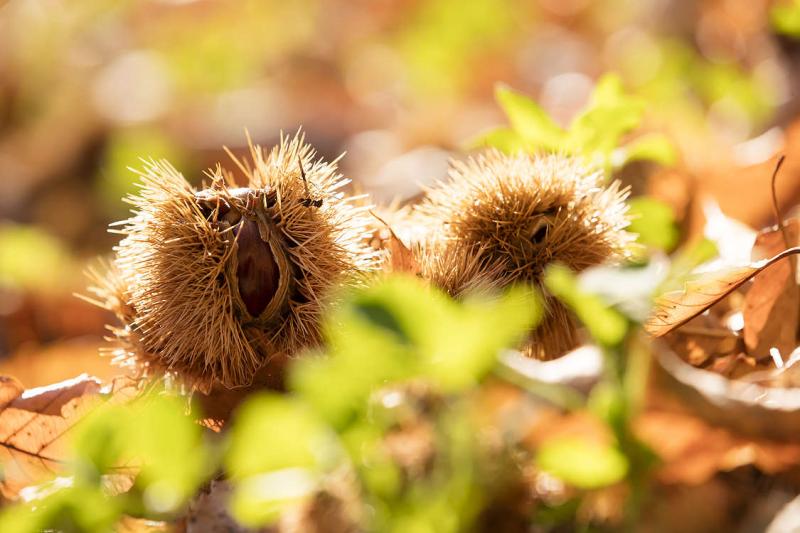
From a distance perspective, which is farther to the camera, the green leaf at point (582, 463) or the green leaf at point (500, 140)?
the green leaf at point (500, 140)

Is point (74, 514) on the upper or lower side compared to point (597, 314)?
lower

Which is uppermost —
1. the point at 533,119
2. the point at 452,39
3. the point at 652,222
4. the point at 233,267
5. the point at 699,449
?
the point at 452,39

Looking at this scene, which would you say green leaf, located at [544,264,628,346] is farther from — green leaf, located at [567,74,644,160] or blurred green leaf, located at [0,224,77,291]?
blurred green leaf, located at [0,224,77,291]

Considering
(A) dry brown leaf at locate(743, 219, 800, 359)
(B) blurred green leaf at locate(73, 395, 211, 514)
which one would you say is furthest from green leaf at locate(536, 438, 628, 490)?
(A) dry brown leaf at locate(743, 219, 800, 359)

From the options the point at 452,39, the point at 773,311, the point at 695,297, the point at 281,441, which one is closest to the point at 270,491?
the point at 281,441

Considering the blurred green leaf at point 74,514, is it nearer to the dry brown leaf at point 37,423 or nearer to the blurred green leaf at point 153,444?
the blurred green leaf at point 153,444

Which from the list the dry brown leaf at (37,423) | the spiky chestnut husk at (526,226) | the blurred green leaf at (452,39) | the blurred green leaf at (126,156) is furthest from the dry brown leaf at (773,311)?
the blurred green leaf at (452,39)

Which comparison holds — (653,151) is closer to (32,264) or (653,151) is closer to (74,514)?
(74,514)
